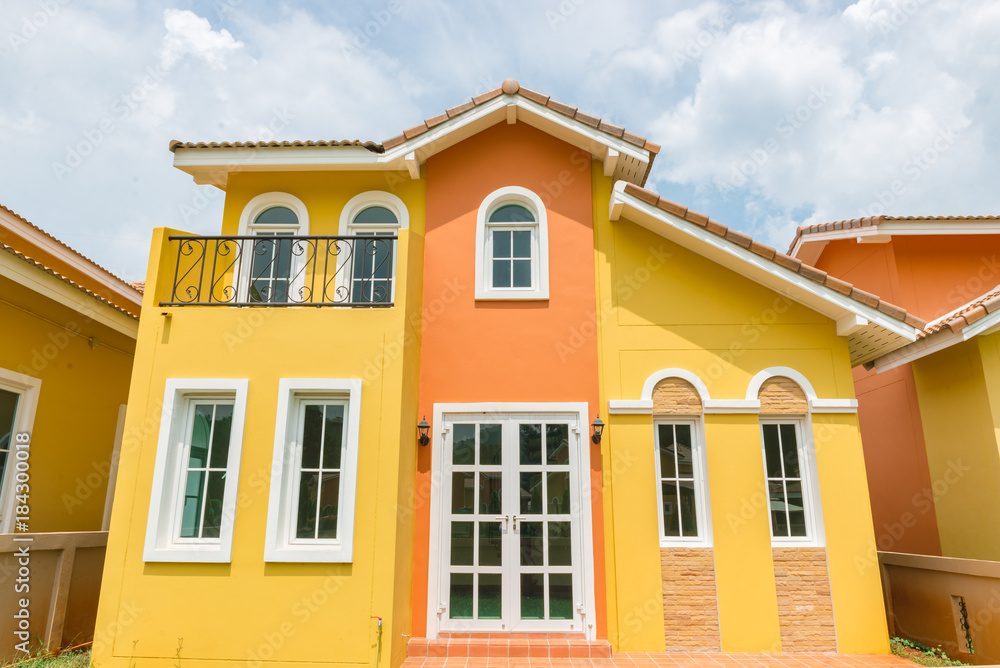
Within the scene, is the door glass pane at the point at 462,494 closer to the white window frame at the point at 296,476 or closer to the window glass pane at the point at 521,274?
the white window frame at the point at 296,476

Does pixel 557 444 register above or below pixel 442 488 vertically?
above

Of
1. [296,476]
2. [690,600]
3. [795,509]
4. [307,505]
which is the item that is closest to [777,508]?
[795,509]

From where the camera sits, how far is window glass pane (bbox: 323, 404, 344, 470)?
21.3 ft

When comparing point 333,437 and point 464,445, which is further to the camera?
point 464,445

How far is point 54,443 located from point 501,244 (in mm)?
6735

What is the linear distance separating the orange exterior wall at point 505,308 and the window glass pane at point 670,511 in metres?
0.86

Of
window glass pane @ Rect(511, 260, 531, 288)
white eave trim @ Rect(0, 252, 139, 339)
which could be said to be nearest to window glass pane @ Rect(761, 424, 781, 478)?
window glass pane @ Rect(511, 260, 531, 288)

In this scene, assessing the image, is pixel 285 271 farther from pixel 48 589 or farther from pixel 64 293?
pixel 48 589

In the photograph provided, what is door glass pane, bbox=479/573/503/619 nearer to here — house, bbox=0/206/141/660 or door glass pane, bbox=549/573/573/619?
door glass pane, bbox=549/573/573/619

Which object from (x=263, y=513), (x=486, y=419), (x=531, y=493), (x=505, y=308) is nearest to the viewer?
(x=263, y=513)

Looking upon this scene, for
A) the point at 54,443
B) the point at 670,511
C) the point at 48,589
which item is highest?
the point at 54,443

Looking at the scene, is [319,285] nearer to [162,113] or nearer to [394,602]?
[162,113]

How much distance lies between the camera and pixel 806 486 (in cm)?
747

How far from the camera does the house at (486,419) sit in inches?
240
